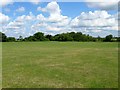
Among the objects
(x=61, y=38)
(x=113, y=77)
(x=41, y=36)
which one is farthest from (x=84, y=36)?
(x=113, y=77)

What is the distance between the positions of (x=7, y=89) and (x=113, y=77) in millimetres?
5431

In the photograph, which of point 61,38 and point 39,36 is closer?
point 39,36

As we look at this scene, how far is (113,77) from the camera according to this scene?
496 inches

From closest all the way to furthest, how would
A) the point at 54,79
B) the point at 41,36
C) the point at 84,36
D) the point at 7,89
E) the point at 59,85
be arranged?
the point at 7,89 < the point at 59,85 < the point at 54,79 < the point at 41,36 < the point at 84,36

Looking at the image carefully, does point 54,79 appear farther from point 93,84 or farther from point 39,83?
point 93,84

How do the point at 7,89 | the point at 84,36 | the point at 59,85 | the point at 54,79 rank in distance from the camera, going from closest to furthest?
1. the point at 7,89
2. the point at 59,85
3. the point at 54,79
4. the point at 84,36

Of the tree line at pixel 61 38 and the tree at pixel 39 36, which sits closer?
the tree line at pixel 61 38

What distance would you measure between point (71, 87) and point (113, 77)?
3236mm

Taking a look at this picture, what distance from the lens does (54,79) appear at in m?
11.9

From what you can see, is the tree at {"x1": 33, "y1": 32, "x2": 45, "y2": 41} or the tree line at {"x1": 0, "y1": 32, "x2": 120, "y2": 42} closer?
the tree line at {"x1": 0, "y1": 32, "x2": 120, "y2": 42}

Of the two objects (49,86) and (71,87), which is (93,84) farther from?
(49,86)

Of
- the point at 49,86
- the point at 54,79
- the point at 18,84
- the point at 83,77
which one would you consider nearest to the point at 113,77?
the point at 83,77

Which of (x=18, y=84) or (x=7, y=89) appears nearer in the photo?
(x=7, y=89)

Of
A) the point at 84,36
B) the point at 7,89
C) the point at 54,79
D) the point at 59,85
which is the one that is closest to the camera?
the point at 7,89
